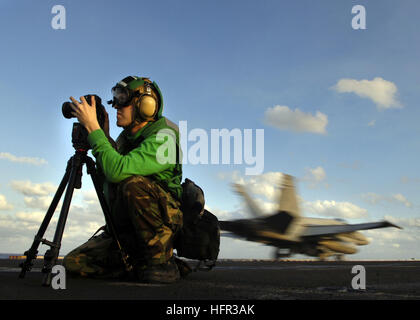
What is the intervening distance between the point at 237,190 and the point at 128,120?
18.5m

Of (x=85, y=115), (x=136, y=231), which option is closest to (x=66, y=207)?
(x=136, y=231)

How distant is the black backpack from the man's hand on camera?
108 centimetres

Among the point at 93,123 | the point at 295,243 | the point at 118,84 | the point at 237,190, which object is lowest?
the point at 295,243

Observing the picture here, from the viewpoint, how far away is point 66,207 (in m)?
2.98

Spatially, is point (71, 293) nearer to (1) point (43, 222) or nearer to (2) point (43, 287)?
(2) point (43, 287)

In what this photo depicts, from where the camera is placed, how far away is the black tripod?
287 centimetres

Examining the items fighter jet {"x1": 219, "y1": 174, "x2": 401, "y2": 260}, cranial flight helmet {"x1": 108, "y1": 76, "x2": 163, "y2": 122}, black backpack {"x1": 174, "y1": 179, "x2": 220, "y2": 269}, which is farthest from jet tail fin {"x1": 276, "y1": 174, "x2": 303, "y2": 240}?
cranial flight helmet {"x1": 108, "y1": 76, "x2": 163, "y2": 122}

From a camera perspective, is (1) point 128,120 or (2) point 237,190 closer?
(1) point 128,120

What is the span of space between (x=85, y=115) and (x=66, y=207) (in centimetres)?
77

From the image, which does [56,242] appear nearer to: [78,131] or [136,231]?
[136,231]

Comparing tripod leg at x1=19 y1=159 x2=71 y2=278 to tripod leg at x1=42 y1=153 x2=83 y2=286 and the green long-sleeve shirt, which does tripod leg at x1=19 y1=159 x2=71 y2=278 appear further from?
the green long-sleeve shirt

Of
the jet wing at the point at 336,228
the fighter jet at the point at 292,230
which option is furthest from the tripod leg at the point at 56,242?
the jet wing at the point at 336,228

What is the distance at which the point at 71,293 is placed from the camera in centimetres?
254
